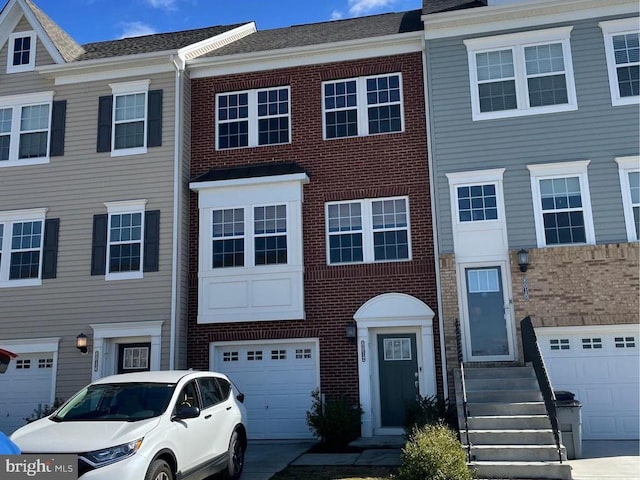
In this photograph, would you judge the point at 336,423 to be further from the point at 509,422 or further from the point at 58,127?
the point at 58,127

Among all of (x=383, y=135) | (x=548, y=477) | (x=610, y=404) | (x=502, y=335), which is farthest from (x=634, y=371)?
(x=383, y=135)

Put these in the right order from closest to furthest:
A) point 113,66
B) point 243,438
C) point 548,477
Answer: point 548,477
point 243,438
point 113,66

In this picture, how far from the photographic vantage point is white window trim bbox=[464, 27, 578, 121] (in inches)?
520

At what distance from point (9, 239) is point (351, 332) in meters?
8.77

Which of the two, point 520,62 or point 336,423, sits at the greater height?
point 520,62

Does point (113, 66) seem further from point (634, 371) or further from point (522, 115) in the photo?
point (634, 371)

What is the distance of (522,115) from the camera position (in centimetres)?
1328

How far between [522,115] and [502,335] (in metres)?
4.83

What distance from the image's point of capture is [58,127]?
15367 millimetres

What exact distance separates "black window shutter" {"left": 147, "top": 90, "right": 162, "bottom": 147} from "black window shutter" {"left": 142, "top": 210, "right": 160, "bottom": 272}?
1.79m

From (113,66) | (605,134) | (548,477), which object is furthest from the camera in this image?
(113,66)

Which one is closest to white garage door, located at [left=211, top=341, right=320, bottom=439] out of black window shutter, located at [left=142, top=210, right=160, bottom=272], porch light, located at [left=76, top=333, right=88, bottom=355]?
black window shutter, located at [left=142, top=210, right=160, bottom=272]

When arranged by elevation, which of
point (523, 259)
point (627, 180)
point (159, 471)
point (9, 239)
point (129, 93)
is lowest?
point (159, 471)

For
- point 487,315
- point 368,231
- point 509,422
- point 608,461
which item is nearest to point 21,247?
point 368,231
